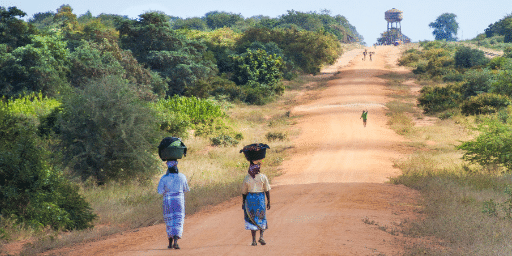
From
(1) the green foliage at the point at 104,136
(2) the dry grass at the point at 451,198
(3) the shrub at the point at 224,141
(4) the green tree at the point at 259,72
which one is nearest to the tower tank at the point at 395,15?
(4) the green tree at the point at 259,72

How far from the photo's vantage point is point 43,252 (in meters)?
9.34

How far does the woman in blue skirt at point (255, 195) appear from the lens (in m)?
8.09

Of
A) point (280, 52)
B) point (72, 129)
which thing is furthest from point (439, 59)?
point (72, 129)

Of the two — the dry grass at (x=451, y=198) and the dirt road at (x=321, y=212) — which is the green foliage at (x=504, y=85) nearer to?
the dry grass at (x=451, y=198)

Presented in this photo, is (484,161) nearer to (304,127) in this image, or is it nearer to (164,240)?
(304,127)

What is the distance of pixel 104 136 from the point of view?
1659 centimetres

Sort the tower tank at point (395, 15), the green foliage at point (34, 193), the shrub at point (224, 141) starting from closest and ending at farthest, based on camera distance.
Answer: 1. the green foliage at point (34, 193)
2. the shrub at point (224, 141)
3. the tower tank at point (395, 15)

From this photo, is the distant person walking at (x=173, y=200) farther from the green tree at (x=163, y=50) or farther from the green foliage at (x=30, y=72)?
the green tree at (x=163, y=50)

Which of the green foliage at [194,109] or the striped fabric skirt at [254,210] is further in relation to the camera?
the green foliage at [194,109]

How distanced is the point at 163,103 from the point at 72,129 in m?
9.96

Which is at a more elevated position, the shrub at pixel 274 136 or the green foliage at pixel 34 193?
the green foliage at pixel 34 193

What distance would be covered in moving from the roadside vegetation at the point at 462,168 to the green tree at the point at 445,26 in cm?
13243

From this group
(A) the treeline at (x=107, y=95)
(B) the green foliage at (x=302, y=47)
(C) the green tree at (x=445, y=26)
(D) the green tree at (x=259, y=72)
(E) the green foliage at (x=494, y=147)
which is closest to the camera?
(A) the treeline at (x=107, y=95)

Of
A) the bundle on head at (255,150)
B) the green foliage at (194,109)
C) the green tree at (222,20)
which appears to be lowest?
the green foliage at (194,109)
